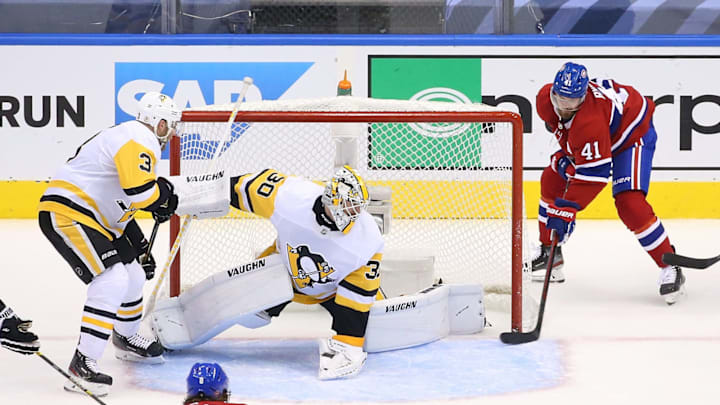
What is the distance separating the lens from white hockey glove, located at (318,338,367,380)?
303 centimetres

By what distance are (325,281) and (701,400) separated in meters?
1.11

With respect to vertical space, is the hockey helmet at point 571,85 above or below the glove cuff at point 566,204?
above

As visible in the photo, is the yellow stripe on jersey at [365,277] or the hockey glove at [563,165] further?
the hockey glove at [563,165]

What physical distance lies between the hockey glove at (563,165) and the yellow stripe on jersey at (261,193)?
4.48 ft

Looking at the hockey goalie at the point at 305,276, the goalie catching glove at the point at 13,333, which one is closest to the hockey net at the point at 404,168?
the hockey goalie at the point at 305,276

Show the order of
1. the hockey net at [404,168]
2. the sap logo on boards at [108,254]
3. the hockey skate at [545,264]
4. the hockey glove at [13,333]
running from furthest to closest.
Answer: the hockey skate at [545,264] → the hockey net at [404,168] → the sap logo on boards at [108,254] → the hockey glove at [13,333]

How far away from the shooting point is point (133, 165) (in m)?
2.81

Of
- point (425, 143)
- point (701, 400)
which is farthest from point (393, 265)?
point (701, 400)

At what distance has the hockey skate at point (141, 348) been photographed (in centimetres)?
314

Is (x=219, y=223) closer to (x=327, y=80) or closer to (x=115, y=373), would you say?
(x=115, y=373)

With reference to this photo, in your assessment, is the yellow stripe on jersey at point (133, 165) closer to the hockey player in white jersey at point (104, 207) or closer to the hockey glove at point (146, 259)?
the hockey player in white jersey at point (104, 207)

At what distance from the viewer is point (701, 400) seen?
286 centimetres

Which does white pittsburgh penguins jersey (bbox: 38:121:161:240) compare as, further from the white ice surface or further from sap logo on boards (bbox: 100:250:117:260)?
the white ice surface

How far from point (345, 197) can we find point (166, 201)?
0.50m
